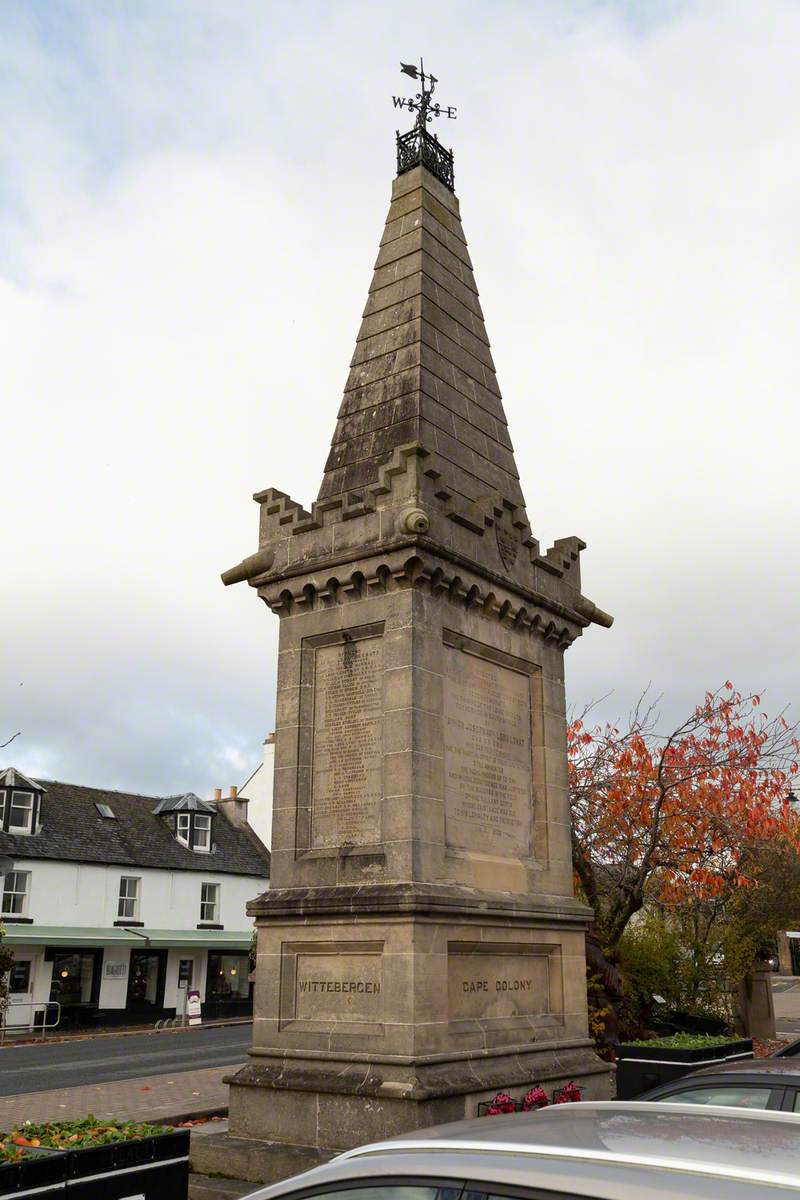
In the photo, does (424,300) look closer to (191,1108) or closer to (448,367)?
(448,367)

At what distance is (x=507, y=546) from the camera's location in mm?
12203

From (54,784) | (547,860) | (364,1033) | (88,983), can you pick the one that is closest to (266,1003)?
(364,1033)

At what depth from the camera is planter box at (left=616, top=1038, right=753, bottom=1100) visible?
1155cm

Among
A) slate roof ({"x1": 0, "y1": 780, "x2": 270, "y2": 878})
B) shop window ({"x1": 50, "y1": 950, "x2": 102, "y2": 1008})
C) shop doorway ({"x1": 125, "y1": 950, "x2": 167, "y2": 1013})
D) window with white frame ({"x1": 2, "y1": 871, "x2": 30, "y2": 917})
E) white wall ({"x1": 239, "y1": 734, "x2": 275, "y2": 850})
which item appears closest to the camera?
window with white frame ({"x1": 2, "y1": 871, "x2": 30, "y2": 917})

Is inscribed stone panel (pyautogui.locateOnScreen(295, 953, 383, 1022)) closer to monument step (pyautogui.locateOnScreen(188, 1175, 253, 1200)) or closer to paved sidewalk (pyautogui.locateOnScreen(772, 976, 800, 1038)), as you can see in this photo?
monument step (pyautogui.locateOnScreen(188, 1175, 253, 1200))

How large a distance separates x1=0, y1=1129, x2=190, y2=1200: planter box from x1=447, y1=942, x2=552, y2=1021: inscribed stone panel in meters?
3.96

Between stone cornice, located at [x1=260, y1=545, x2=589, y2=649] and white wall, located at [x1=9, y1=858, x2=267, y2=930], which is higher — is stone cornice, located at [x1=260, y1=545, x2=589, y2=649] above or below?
above

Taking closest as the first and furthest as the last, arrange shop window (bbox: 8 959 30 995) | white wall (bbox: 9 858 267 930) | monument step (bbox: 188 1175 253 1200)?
monument step (bbox: 188 1175 253 1200) < shop window (bbox: 8 959 30 995) < white wall (bbox: 9 858 267 930)

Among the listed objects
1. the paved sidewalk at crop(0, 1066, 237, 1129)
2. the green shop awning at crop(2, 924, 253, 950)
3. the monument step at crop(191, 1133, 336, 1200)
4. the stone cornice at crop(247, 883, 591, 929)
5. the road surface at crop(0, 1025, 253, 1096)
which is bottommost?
the road surface at crop(0, 1025, 253, 1096)

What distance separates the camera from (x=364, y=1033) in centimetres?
984

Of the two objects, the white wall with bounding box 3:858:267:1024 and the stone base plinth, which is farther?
the white wall with bounding box 3:858:267:1024

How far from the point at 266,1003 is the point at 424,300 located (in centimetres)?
828

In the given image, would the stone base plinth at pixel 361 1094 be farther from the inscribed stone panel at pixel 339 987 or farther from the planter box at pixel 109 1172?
the planter box at pixel 109 1172

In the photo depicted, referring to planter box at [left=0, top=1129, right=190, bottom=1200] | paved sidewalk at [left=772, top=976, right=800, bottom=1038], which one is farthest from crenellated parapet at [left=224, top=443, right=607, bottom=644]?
paved sidewalk at [left=772, top=976, right=800, bottom=1038]
